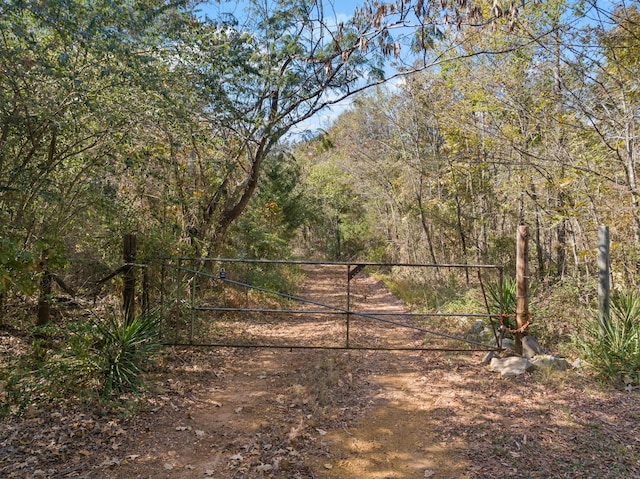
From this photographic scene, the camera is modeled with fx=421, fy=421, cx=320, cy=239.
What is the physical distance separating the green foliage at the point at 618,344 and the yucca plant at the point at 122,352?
16.6 feet

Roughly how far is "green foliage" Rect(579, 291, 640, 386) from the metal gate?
3.49ft

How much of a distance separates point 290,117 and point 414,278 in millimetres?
7477

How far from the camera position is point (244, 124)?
7371mm

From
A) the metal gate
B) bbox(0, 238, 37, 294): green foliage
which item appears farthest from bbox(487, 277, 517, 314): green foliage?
bbox(0, 238, 37, 294): green foliage

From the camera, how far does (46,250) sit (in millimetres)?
4070

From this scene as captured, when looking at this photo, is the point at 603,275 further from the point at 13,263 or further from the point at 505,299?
the point at 13,263

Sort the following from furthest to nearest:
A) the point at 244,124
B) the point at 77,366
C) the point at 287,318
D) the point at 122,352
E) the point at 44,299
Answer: the point at 287,318, the point at 244,124, the point at 44,299, the point at 122,352, the point at 77,366

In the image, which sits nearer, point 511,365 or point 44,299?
point 44,299

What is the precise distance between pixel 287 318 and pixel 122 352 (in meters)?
4.58

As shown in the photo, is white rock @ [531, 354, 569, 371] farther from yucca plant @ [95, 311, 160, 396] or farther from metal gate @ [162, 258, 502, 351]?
yucca plant @ [95, 311, 160, 396]

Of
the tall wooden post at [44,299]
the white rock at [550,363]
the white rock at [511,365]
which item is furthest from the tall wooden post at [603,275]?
the tall wooden post at [44,299]

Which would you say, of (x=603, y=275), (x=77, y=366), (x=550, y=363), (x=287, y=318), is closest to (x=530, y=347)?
(x=550, y=363)

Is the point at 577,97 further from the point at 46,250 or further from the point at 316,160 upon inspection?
the point at 316,160

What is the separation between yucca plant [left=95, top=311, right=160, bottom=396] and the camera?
421 cm
